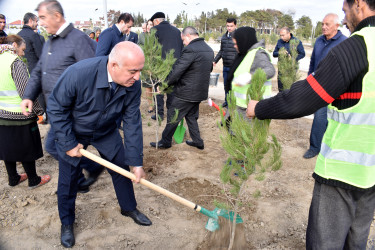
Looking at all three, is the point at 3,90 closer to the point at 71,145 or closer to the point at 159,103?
the point at 71,145

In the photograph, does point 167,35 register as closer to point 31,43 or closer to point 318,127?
point 31,43

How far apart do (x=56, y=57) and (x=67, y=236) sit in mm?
1786

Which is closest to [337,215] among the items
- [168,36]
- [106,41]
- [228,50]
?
[106,41]

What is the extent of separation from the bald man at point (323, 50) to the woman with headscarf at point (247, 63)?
147cm

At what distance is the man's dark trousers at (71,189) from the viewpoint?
8.56ft

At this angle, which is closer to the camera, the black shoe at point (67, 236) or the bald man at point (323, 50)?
the black shoe at point (67, 236)

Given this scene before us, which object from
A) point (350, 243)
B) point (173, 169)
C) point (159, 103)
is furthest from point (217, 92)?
point (350, 243)

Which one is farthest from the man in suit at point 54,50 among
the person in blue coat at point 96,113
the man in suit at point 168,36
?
the man in suit at point 168,36

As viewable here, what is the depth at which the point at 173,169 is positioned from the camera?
14.0 feet

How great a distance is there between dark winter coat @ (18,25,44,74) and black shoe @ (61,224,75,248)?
4.42 meters

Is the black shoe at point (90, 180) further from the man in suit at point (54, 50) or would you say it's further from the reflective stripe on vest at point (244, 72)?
the reflective stripe on vest at point (244, 72)

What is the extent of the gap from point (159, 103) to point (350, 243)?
4.87 m

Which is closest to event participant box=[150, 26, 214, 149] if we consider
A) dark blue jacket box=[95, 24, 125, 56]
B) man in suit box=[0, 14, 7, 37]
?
dark blue jacket box=[95, 24, 125, 56]

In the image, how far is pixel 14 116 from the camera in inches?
124
